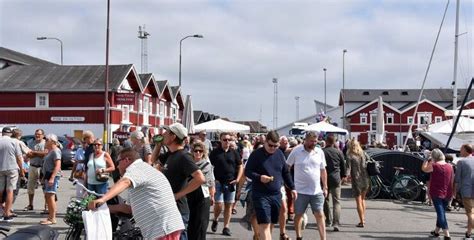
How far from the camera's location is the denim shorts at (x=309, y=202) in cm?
914

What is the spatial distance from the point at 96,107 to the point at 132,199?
40378 millimetres

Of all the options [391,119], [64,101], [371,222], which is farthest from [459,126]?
[391,119]

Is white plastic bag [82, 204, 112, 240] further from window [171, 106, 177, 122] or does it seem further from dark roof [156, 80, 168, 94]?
window [171, 106, 177, 122]

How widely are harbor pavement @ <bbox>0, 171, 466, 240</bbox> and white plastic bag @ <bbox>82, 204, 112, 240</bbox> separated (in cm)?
455

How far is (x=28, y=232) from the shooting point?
5.19m

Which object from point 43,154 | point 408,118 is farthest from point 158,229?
point 408,118

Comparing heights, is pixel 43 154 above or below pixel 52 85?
below

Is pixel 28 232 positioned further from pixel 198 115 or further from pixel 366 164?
pixel 198 115

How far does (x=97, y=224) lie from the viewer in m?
5.40

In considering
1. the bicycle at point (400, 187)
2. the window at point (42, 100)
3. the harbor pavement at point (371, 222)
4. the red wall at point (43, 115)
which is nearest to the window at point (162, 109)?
the red wall at point (43, 115)

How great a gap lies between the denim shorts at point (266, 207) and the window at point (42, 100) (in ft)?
130

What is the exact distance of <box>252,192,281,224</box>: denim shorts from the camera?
7971 mm

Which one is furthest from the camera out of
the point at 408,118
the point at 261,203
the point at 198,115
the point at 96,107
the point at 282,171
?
the point at 408,118

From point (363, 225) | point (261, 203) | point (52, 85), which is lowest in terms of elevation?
point (363, 225)
